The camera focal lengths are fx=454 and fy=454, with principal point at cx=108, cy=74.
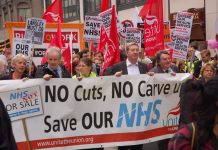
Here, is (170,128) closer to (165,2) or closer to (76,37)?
(76,37)

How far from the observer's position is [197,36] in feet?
67.4

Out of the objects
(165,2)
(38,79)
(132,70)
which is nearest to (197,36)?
(165,2)

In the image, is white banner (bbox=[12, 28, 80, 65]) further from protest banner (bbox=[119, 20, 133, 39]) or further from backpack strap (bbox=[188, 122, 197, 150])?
backpack strap (bbox=[188, 122, 197, 150])

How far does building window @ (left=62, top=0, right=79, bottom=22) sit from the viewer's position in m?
38.1

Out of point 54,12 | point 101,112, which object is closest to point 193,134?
point 101,112

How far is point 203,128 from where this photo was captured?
2.22 meters

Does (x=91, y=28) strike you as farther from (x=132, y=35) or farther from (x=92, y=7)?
(x=92, y=7)

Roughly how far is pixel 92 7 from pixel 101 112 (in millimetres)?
30141

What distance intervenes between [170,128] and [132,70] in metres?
1.01

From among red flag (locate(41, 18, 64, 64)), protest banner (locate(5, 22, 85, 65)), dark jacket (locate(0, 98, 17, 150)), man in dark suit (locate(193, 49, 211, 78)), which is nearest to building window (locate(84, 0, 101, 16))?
man in dark suit (locate(193, 49, 211, 78))

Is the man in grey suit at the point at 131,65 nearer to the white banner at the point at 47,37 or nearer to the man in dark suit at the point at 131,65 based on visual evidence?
the man in dark suit at the point at 131,65

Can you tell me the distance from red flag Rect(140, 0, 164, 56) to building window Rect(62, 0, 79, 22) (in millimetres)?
27678

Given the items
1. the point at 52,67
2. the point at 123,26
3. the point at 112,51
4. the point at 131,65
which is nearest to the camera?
the point at 52,67

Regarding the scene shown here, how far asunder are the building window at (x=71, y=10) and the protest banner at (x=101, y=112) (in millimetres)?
31857
